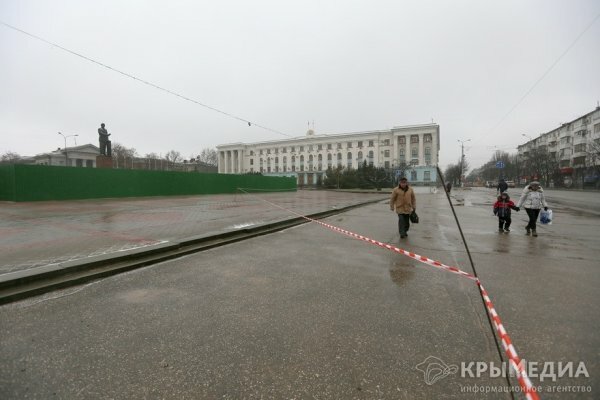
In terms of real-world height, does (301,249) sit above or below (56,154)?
below

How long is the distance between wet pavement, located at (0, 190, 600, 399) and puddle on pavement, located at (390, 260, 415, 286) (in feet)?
0.12

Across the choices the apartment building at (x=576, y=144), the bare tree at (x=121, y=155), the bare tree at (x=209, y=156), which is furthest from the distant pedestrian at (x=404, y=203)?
the bare tree at (x=209, y=156)

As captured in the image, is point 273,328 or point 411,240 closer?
point 273,328

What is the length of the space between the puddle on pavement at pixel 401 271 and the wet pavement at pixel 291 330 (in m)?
0.04

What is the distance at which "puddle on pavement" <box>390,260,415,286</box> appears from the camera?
452 cm

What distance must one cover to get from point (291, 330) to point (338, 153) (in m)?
96.3

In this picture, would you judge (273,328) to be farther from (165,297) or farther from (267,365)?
(165,297)

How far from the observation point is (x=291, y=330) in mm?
2963

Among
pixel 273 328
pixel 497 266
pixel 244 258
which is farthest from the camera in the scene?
pixel 244 258

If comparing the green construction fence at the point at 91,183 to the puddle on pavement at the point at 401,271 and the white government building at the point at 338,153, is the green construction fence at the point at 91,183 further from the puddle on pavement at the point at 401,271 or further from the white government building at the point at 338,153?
the white government building at the point at 338,153

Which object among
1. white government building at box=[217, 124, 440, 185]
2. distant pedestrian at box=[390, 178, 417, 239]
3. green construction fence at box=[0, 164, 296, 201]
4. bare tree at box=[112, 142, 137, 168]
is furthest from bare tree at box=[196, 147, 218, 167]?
distant pedestrian at box=[390, 178, 417, 239]

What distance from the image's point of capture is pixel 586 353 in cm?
255

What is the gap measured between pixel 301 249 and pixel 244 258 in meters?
1.44

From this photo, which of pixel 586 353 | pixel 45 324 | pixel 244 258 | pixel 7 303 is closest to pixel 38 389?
pixel 45 324
